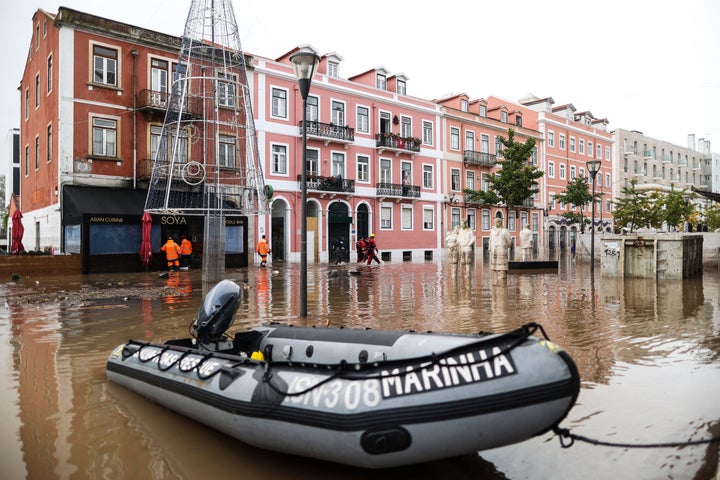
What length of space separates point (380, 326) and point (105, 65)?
2059cm

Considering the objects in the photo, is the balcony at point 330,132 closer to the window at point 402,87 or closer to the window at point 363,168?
the window at point 363,168

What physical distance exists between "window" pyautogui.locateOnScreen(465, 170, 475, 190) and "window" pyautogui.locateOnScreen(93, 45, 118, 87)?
86.8 feet

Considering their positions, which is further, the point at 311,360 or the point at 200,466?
the point at 311,360

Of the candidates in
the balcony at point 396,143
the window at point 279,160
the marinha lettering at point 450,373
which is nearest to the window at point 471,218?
the balcony at point 396,143

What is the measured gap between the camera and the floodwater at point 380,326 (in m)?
3.70

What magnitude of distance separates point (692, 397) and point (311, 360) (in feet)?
12.0

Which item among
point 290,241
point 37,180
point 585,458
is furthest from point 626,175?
point 585,458

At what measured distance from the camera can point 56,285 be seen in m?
15.8

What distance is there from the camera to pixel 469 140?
40750mm

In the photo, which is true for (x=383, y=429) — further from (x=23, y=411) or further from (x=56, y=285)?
(x=56, y=285)

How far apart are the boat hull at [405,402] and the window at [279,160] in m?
26.0

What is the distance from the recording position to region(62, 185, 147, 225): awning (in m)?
20.9

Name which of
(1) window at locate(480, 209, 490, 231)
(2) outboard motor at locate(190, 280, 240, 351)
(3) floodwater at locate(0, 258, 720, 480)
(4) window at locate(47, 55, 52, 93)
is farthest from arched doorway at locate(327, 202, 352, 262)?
(2) outboard motor at locate(190, 280, 240, 351)

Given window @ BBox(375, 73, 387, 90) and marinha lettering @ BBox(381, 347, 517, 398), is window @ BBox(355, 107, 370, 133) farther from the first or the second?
marinha lettering @ BBox(381, 347, 517, 398)
